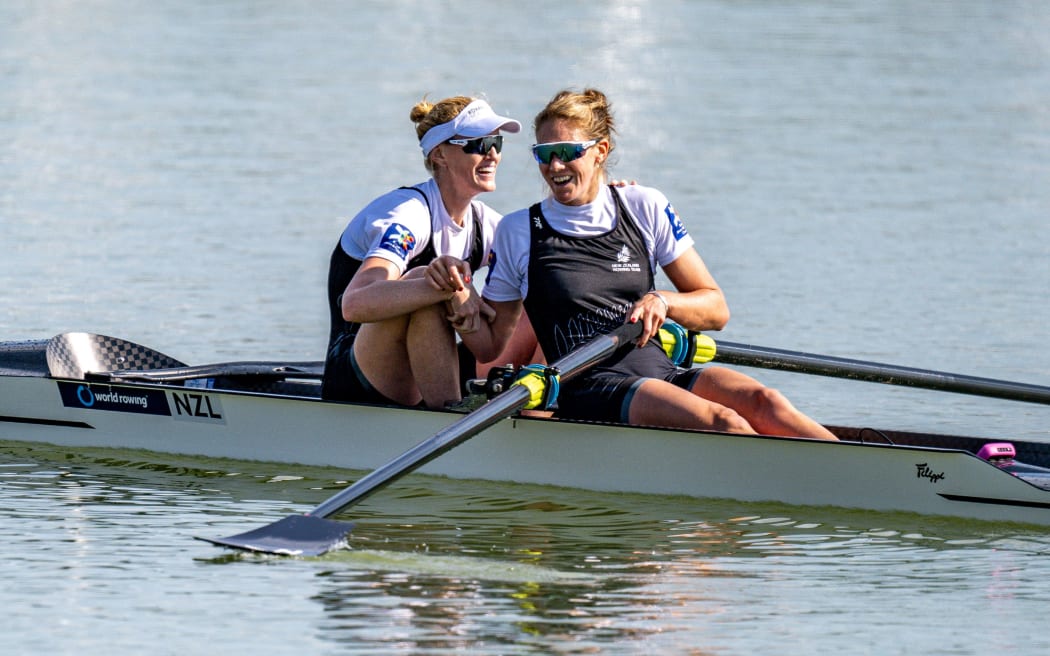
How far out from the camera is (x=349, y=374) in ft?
28.7

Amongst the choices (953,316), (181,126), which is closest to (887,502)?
(953,316)

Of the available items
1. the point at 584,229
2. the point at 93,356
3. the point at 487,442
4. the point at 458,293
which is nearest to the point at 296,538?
the point at 458,293

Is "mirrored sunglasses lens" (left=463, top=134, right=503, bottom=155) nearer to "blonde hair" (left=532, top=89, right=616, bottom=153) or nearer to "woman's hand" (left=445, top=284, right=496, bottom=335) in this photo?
"blonde hair" (left=532, top=89, right=616, bottom=153)

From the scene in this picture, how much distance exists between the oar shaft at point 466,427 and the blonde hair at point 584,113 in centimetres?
86

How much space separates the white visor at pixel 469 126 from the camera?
823 centimetres

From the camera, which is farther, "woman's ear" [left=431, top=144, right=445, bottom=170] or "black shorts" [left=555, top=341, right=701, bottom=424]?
"woman's ear" [left=431, top=144, right=445, bottom=170]

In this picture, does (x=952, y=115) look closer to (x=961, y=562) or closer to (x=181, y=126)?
(x=181, y=126)

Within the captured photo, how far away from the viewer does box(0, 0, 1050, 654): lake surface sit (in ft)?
22.8

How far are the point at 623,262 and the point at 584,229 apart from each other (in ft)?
0.73

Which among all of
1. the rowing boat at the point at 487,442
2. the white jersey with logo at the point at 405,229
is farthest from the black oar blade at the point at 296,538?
the white jersey with logo at the point at 405,229

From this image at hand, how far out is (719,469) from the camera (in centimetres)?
816

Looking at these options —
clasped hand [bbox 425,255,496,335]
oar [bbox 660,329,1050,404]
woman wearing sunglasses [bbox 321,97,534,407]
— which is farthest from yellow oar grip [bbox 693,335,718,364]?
clasped hand [bbox 425,255,496,335]

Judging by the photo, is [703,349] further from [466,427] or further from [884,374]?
[466,427]

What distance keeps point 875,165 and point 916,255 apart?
420cm
